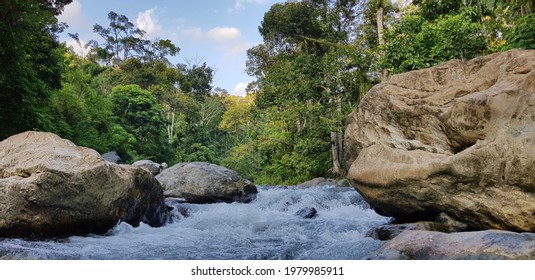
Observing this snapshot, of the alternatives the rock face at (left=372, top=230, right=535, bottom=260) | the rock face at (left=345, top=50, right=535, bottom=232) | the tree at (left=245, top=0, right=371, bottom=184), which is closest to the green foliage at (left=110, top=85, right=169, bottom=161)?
the tree at (left=245, top=0, right=371, bottom=184)

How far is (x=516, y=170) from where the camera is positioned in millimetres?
4645

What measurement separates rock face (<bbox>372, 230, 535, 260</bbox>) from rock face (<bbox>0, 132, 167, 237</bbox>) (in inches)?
158

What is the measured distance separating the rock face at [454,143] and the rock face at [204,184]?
4.63 metres

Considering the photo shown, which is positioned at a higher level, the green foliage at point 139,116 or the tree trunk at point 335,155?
the green foliage at point 139,116

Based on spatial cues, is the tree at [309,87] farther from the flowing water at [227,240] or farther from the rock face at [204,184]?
the flowing water at [227,240]

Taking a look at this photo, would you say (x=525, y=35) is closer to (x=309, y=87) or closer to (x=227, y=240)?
(x=227, y=240)

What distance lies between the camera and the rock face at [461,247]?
11.0ft

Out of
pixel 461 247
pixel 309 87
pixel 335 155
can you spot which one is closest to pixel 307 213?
pixel 461 247

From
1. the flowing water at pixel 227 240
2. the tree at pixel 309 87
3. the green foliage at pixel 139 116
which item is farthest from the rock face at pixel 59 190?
the green foliage at pixel 139 116

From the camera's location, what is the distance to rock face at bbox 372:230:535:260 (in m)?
3.36

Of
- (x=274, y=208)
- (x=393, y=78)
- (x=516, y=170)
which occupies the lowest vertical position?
(x=274, y=208)

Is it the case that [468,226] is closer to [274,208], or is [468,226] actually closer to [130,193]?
[130,193]
